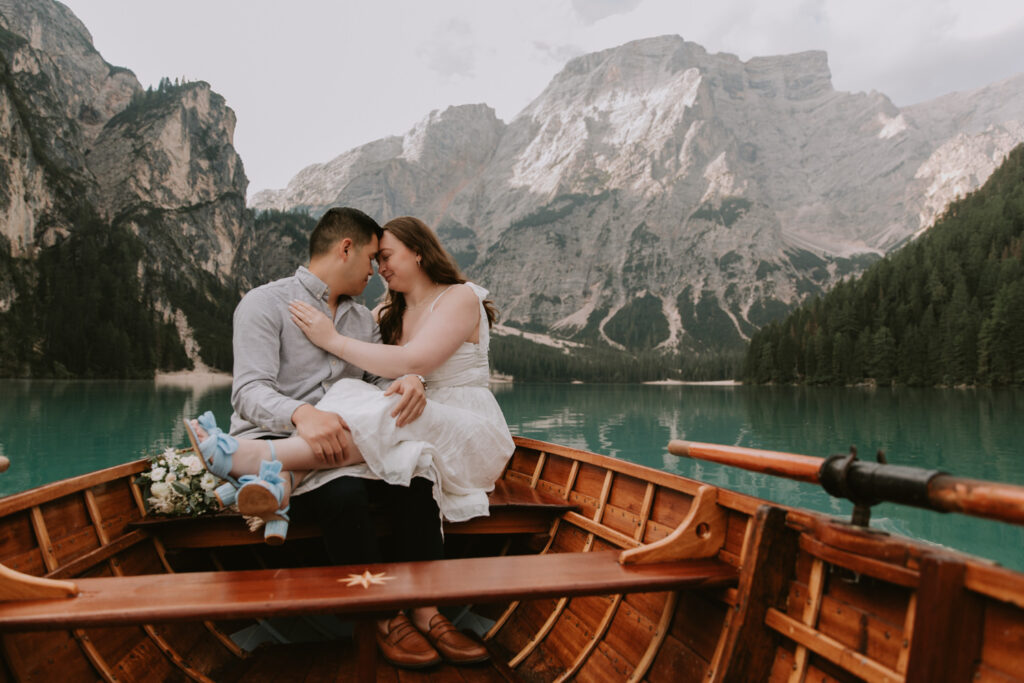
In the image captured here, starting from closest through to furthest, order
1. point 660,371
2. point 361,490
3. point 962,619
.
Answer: point 962,619 < point 361,490 < point 660,371

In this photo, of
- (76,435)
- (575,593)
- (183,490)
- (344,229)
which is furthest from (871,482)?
(76,435)

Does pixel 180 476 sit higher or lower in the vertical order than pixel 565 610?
higher

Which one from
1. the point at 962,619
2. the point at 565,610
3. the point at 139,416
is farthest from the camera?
the point at 139,416

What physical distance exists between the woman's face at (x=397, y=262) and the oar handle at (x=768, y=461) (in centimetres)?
249

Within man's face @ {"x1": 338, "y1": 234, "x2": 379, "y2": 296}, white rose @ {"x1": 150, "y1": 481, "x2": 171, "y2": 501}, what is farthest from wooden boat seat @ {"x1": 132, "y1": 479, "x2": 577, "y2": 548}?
man's face @ {"x1": 338, "y1": 234, "x2": 379, "y2": 296}

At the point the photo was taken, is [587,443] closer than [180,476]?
No

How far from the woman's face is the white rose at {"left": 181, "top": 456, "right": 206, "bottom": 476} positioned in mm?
1952

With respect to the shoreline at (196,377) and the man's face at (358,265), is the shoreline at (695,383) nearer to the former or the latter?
the shoreline at (196,377)

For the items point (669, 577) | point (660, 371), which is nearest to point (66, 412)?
point (669, 577)

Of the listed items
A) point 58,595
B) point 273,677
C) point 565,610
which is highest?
point 58,595

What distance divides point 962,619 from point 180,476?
182 inches

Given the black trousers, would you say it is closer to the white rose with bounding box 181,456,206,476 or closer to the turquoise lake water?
Result: the white rose with bounding box 181,456,206,476

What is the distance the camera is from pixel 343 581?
2740 millimetres

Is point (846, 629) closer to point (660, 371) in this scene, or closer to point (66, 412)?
point (66, 412)
